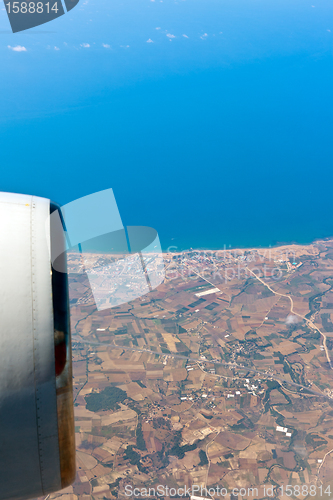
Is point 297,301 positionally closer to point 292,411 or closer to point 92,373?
point 292,411

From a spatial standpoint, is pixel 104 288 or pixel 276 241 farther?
pixel 276 241

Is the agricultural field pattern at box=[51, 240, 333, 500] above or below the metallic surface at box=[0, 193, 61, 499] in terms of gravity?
below

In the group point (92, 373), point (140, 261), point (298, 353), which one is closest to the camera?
point (92, 373)

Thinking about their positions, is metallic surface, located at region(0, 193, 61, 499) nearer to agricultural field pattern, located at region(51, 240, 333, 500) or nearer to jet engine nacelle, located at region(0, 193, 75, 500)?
jet engine nacelle, located at region(0, 193, 75, 500)

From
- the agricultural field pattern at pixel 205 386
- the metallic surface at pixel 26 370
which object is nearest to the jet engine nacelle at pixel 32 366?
the metallic surface at pixel 26 370

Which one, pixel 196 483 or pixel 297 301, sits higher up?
pixel 196 483

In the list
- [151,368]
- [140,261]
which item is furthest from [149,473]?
[140,261]

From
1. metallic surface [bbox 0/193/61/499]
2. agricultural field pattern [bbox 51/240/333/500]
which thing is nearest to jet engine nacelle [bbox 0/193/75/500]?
metallic surface [bbox 0/193/61/499]

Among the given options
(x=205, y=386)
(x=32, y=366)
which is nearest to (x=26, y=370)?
(x=32, y=366)

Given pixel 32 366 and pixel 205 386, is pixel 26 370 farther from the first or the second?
pixel 205 386
